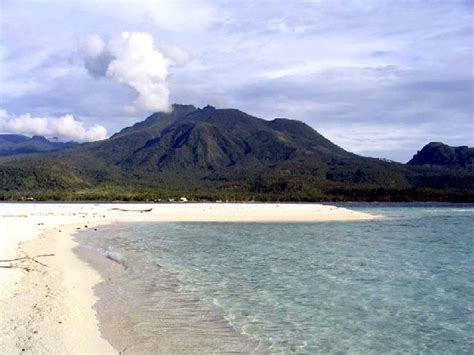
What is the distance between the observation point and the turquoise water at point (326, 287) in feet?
46.6

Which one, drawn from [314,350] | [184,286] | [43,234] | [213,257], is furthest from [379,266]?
[43,234]

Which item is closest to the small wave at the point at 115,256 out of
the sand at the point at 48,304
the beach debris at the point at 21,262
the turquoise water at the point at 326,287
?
the turquoise water at the point at 326,287

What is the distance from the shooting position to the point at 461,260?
29.8 metres

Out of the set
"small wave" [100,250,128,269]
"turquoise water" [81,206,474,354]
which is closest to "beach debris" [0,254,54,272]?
"small wave" [100,250,128,269]

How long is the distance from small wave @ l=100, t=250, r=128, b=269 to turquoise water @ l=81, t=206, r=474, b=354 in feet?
0.54

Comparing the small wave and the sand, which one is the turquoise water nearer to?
the small wave

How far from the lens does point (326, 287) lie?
20.8 meters

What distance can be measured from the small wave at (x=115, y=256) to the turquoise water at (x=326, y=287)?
0.17m

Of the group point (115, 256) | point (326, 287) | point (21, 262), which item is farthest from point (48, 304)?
point (115, 256)

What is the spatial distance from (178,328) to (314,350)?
3.97m

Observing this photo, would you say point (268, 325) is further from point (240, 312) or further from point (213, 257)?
point (213, 257)

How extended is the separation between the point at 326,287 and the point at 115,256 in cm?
1387

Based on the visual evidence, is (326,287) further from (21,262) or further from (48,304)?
(21,262)

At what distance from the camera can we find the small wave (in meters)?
27.4
